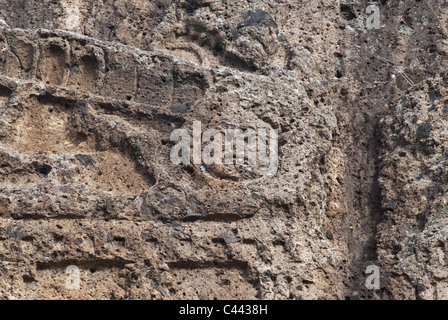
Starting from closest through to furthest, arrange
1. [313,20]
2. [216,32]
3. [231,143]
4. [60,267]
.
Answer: [60,267]
[231,143]
[216,32]
[313,20]

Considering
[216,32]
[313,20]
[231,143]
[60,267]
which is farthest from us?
[313,20]

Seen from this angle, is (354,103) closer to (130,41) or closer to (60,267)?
(130,41)

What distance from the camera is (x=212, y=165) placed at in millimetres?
3943

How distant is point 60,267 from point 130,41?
5.22 feet

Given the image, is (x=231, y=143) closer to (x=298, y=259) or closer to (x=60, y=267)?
(x=298, y=259)

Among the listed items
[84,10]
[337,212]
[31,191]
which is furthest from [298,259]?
[84,10]

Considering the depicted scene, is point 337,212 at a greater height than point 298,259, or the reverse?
point 337,212

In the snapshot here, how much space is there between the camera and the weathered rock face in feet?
12.0

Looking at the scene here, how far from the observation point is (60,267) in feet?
11.9

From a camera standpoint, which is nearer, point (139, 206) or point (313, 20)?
point (139, 206)

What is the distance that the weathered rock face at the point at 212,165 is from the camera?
3.66 metres

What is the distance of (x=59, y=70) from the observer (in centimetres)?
413

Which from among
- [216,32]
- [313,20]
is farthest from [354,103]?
[216,32]

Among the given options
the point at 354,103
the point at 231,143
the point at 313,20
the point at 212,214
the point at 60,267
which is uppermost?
the point at 313,20
